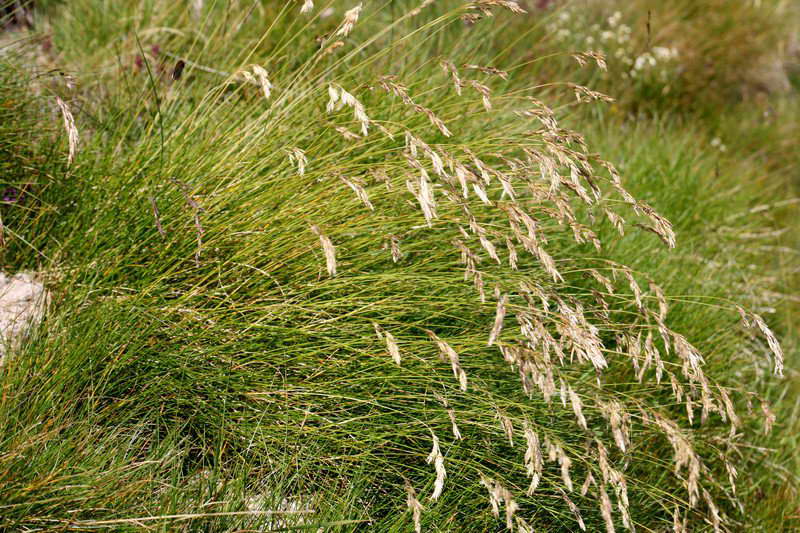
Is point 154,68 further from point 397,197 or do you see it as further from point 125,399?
point 125,399

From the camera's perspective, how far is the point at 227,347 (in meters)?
2.14

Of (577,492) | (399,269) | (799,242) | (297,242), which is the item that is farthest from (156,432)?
(799,242)

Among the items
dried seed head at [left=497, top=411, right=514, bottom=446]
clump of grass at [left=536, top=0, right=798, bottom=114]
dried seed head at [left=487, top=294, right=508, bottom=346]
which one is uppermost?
dried seed head at [left=487, top=294, right=508, bottom=346]

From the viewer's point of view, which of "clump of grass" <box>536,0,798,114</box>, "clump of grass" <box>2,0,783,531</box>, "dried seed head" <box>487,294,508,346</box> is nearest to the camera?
"dried seed head" <box>487,294,508,346</box>

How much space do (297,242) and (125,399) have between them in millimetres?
672

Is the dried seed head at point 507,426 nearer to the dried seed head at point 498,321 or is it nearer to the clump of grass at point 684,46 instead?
the dried seed head at point 498,321

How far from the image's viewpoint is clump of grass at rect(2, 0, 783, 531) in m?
1.85

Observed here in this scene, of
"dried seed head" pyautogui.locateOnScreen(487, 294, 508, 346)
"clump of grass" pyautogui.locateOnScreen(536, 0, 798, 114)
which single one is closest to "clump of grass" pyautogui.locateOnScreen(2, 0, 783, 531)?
"dried seed head" pyautogui.locateOnScreen(487, 294, 508, 346)

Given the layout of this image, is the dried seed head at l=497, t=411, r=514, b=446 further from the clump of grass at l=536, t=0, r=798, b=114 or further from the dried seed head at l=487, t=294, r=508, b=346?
the clump of grass at l=536, t=0, r=798, b=114

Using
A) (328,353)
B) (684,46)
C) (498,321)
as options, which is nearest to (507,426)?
(498,321)

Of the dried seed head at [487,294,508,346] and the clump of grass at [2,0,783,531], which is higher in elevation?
the dried seed head at [487,294,508,346]

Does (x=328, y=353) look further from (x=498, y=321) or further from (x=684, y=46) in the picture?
(x=684, y=46)

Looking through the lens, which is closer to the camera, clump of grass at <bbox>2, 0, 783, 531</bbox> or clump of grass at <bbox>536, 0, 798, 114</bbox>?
clump of grass at <bbox>2, 0, 783, 531</bbox>

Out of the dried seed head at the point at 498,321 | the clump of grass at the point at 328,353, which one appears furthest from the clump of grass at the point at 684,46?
the dried seed head at the point at 498,321
